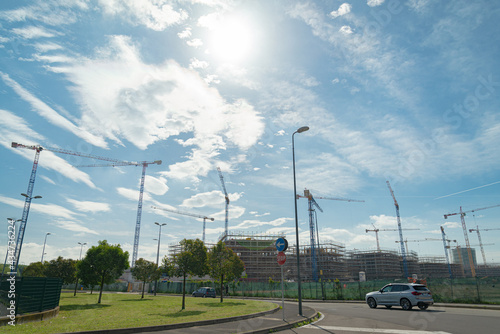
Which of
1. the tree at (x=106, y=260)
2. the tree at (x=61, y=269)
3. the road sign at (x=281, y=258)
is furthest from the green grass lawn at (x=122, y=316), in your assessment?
the tree at (x=61, y=269)

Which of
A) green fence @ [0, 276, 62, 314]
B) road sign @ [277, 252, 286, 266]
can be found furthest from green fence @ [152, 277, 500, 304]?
green fence @ [0, 276, 62, 314]

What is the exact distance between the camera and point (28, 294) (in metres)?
12.8

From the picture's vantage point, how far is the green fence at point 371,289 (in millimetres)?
22312

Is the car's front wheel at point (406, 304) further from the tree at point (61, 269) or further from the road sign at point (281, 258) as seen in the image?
the tree at point (61, 269)

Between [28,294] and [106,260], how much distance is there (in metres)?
17.0

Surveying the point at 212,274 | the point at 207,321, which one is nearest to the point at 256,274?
the point at 212,274

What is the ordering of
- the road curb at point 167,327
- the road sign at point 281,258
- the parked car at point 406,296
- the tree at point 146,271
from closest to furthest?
the road curb at point 167,327
the road sign at point 281,258
the parked car at point 406,296
the tree at point 146,271

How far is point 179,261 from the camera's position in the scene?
22219mm

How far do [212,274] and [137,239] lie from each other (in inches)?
3579

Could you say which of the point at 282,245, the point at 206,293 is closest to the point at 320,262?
the point at 206,293

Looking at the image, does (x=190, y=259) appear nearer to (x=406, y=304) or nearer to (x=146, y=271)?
(x=406, y=304)

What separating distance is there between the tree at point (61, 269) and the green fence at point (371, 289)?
21736 millimetres

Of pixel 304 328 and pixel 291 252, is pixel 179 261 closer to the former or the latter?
pixel 304 328

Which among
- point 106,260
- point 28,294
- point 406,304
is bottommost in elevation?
point 406,304
